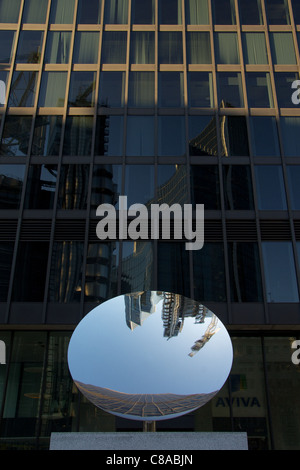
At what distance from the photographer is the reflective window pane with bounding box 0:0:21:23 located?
21828mm

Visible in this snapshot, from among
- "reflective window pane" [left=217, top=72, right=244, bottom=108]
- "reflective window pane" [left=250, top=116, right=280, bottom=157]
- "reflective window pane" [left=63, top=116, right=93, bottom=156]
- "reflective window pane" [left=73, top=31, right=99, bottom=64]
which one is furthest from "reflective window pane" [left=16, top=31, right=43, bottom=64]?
"reflective window pane" [left=250, top=116, right=280, bottom=157]

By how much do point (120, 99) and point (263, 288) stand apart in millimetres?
11676

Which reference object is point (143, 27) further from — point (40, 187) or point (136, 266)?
point (136, 266)

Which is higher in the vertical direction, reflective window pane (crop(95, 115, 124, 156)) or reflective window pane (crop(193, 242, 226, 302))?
reflective window pane (crop(95, 115, 124, 156))

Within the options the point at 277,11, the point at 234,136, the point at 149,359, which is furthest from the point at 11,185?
the point at 277,11

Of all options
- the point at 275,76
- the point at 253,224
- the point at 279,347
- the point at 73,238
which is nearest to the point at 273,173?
the point at 253,224

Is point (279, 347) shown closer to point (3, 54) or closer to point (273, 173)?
point (273, 173)

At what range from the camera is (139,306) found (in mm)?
9664

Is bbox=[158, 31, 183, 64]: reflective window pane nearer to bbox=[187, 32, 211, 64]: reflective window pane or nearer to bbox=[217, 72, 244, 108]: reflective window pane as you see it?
bbox=[187, 32, 211, 64]: reflective window pane

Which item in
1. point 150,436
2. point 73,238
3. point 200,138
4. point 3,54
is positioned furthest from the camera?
point 3,54

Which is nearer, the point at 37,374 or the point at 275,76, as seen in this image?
the point at 37,374

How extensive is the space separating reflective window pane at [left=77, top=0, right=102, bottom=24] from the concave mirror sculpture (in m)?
18.2
